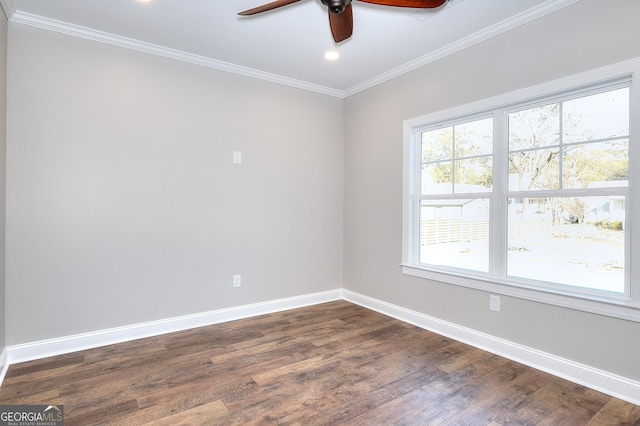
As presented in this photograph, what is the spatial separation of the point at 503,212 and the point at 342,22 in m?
1.91

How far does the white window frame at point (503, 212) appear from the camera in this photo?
2.00m

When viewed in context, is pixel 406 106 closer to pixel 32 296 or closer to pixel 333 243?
pixel 333 243

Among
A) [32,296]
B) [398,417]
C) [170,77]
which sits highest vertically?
[170,77]

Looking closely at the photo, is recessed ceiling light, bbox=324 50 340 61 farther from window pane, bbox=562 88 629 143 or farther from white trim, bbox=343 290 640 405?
white trim, bbox=343 290 640 405

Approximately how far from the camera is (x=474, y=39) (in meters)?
2.76

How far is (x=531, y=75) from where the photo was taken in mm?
2449

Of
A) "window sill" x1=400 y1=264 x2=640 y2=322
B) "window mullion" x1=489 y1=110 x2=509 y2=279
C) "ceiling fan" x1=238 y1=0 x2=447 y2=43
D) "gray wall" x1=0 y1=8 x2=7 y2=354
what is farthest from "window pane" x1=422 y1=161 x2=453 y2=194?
"gray wall" x1=0 y1=8 x2=7 y2=354

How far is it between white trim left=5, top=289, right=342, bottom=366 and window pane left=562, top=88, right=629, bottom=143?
2.98m

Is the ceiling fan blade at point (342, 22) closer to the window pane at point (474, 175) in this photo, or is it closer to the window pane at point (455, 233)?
the window pane at point (474, 175)

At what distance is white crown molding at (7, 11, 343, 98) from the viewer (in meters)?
2.52

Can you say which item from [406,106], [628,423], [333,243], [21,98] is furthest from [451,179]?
[21,98]

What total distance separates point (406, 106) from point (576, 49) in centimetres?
146

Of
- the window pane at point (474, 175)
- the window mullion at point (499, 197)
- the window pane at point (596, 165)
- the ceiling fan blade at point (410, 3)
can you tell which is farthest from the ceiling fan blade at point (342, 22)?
the window pane at point (596, 165)

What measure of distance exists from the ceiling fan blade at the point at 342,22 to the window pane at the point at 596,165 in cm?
177
